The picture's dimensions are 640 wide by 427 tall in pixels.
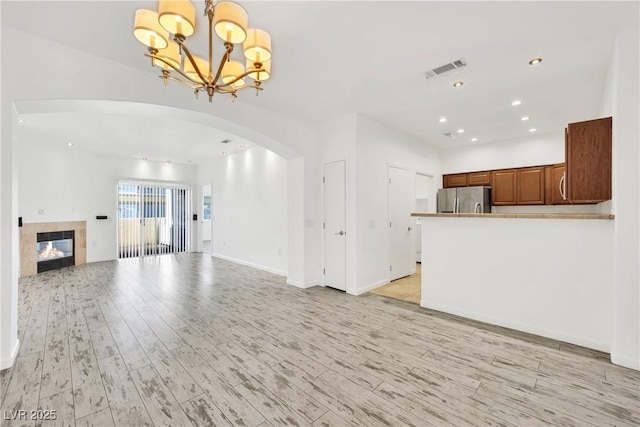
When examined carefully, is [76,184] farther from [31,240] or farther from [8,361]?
[8,361]

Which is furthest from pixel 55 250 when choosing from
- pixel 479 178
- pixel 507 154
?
pixel 507 154

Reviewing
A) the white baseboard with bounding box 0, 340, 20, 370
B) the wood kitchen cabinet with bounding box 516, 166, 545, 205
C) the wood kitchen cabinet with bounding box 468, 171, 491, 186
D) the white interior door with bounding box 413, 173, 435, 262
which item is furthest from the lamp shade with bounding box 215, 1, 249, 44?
the wood kitchen cabinet with bounding box 516, 166, 545, 205

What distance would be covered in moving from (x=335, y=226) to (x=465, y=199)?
11.2ft

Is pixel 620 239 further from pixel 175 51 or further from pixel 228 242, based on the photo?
pixel 228 242

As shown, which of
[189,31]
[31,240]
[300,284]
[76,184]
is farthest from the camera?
[76,184]

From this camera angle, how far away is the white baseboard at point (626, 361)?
7.30 ft

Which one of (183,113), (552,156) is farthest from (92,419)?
(552,156)

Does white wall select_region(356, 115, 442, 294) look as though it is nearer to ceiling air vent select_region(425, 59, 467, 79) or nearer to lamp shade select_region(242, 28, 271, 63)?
ceiling air vent select_region(425, 59, 467, 79)

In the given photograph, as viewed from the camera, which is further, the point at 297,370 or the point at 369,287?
the point at 369,287

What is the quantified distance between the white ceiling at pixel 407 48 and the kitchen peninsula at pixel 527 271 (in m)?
1.70

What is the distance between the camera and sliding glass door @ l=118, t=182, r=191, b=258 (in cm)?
781

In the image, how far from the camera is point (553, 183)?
17.1 feet

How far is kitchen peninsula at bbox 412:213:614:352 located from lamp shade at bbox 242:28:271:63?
2.74m

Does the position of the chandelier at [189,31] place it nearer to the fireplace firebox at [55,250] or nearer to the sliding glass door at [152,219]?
the fireplace firebox at [55,250]
